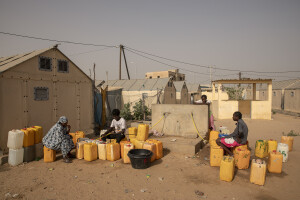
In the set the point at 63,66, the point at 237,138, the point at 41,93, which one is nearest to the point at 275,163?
the point at 237,138

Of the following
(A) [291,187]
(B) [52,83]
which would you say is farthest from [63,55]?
(A) [291,187]

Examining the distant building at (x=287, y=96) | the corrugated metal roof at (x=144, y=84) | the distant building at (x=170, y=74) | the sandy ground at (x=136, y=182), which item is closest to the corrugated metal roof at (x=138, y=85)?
the corrugated metal roof at (x=144, y=84)

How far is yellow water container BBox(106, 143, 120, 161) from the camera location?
651 centimetres

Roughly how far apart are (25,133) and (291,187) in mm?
7663

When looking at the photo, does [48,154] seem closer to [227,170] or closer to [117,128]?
[117,128]

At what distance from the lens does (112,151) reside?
256 inches

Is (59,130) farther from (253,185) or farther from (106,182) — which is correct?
(253,185)

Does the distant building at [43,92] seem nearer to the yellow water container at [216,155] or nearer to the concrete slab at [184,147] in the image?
the concrete slab at [184,147]

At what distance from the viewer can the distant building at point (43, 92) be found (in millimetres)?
7191

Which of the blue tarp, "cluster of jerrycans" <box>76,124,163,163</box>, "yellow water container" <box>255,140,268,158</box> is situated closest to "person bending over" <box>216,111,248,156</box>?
"yellow water container" <box>255,140,268,158</box>

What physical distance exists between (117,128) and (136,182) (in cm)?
277

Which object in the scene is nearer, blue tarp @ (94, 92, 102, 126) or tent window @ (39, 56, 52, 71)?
tent window @ (39, 56, 52, 71)

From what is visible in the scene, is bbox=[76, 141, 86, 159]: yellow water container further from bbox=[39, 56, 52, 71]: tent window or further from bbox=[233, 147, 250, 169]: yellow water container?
bbox=[233, 147, 250, 169]: yellow water container

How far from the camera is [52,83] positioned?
8711 millimetres
